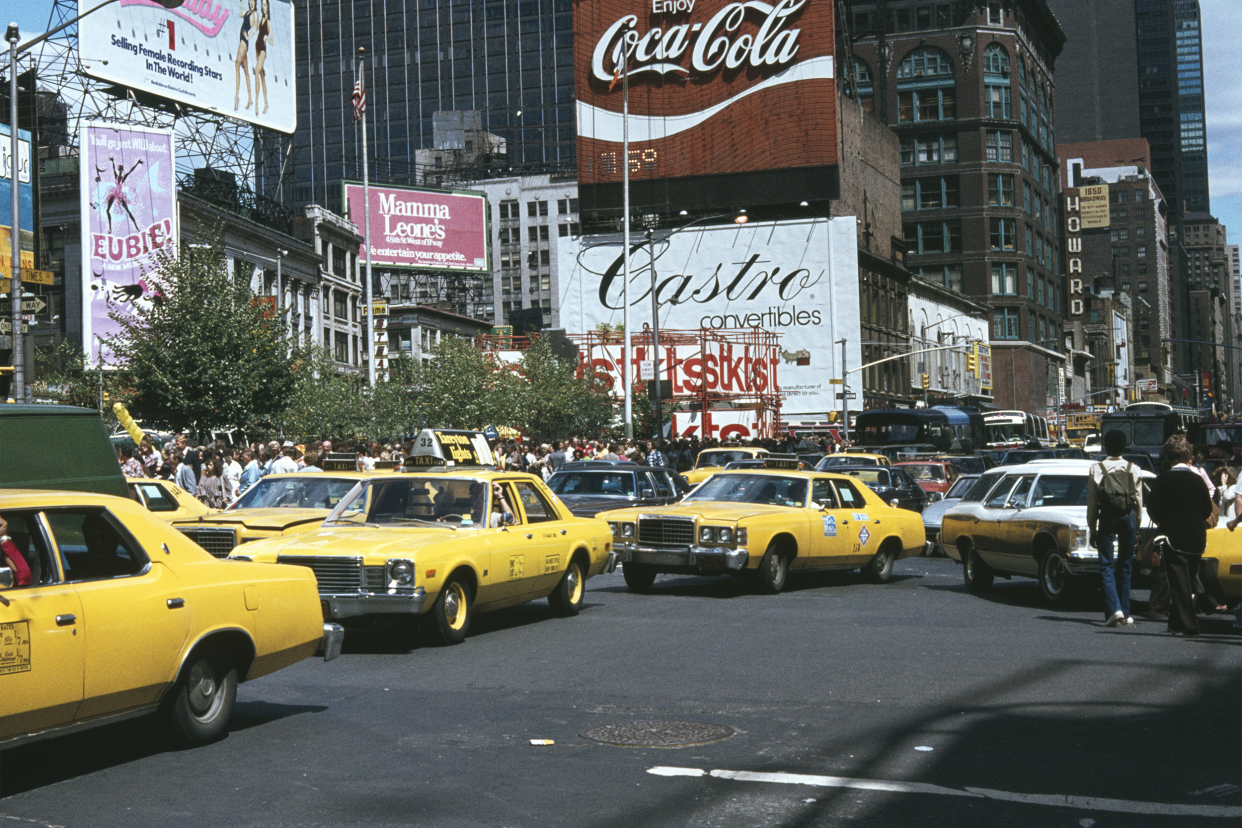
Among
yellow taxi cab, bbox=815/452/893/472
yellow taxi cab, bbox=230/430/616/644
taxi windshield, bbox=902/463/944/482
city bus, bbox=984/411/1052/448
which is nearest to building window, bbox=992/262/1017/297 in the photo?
city bus, bbox=984/411/1052/448

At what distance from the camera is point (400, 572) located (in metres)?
10.9

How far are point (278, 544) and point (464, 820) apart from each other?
570cm

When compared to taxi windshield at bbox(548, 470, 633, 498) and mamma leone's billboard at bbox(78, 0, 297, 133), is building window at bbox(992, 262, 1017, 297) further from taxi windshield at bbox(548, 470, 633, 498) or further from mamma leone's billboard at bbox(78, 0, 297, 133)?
taxi windshield at bbox(548, 470, 633, 498)

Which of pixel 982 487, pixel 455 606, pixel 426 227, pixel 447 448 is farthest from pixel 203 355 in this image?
pixel 426 227

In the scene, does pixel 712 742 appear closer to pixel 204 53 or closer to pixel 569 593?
pixel 569 593

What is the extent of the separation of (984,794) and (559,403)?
4607cm

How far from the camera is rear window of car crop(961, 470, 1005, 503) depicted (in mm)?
17453

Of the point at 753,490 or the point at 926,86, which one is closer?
the point at 753,490

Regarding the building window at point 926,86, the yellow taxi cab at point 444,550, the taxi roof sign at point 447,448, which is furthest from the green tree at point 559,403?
the building window at point 926,86

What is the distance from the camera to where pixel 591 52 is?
233ft

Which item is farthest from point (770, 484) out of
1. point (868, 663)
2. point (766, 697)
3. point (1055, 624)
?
point (766, 697)

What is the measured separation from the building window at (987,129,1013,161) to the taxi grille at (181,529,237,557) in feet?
332

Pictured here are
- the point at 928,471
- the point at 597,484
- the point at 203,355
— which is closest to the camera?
the point at 597,484

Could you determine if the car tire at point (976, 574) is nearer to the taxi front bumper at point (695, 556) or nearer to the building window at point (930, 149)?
the taxi front bumper at point (695, 556)
